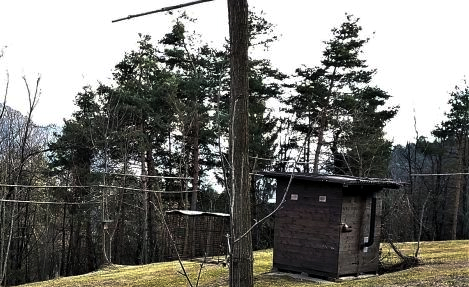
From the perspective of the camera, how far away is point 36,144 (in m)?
20.8

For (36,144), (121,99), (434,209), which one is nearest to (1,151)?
(36,144)

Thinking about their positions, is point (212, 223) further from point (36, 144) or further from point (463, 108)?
point (463, 108)

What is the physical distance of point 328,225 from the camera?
8.68 m

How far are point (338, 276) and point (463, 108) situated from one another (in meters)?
19.6

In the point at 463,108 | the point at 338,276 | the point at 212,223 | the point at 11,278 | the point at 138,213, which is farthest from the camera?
the point at 463,108

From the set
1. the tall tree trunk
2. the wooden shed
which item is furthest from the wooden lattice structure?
the tall tree trunk

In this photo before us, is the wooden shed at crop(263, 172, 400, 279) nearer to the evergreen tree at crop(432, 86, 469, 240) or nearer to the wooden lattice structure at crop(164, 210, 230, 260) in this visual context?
the wooden lattice structure at crop(164, 210, 230, 260)

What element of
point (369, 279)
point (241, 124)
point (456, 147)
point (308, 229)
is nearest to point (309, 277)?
point (308, 229)

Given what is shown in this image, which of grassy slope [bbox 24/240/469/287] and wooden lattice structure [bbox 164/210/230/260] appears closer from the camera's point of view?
grassy slope [bbox 24/240/469/287]

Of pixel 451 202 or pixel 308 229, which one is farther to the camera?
pixel 451 202

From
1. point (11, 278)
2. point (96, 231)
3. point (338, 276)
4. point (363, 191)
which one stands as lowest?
point (11, 278)

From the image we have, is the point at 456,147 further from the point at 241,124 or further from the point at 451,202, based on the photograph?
the point at 241,124

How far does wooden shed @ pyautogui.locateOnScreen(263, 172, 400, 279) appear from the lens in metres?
8.59

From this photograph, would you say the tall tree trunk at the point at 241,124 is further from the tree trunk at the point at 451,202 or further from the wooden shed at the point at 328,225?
the tree trunk at the point at 451,202
